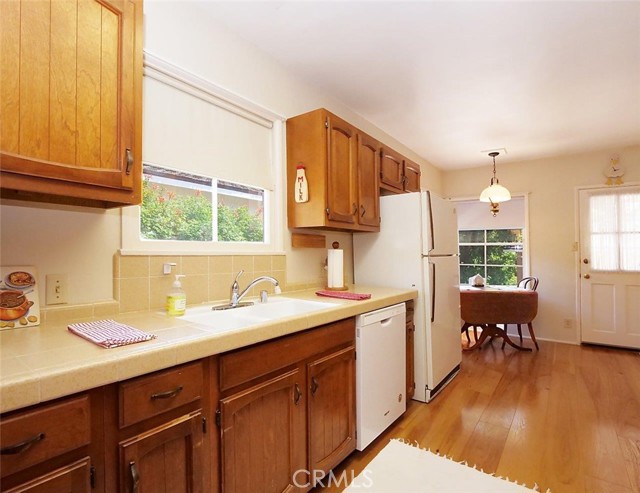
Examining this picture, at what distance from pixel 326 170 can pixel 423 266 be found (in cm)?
110

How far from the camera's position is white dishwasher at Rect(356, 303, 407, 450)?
1.90m

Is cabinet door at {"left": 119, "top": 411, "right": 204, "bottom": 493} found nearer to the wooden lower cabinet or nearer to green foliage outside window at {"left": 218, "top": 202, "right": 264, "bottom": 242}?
the wooden lower cabinet

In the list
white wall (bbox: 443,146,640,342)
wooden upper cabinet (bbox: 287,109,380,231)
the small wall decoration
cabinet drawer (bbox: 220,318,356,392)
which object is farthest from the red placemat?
the small wall decoration

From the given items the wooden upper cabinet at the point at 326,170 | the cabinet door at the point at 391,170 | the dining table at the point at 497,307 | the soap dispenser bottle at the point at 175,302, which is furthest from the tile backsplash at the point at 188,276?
the dining table at the point at 497,307

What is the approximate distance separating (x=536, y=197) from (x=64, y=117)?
519cm

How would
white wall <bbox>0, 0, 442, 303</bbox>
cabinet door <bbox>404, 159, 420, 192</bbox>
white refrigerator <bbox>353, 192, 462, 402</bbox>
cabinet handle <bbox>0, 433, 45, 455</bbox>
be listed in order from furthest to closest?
cabinet door <bbox>404, 159, 420, 192</bbox>, white refrigerator <bbox>353, 192, 462, 402</bbox>, white wall <bbox>0, 0, 442, 303</bbox>, cabinet handle <bbox>0, 433, 45, 455</bbox>

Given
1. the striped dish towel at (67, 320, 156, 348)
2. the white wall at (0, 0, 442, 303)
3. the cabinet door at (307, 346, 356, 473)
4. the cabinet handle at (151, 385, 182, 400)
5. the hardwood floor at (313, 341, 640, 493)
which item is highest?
the white wall at (0, 0, 442, 303)

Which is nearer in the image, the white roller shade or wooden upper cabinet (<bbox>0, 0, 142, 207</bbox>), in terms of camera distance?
wooden upper cabinet (<bbox>0, 0, 142, 207</bbox>)

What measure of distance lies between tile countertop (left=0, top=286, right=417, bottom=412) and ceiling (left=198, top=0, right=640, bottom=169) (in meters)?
1.71

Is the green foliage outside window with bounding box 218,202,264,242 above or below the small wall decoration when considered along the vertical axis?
below

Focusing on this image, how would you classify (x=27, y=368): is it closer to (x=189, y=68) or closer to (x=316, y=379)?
(x=316, y=379)

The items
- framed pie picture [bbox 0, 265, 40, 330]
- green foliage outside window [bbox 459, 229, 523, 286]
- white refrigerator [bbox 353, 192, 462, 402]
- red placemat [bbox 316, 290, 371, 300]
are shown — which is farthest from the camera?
green foliage outside window [bbox 459, 229, 523, 286]

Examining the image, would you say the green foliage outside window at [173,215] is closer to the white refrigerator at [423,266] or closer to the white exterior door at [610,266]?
the white refrigerator at [423,266]

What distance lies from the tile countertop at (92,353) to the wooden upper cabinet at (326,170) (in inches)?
39.1
